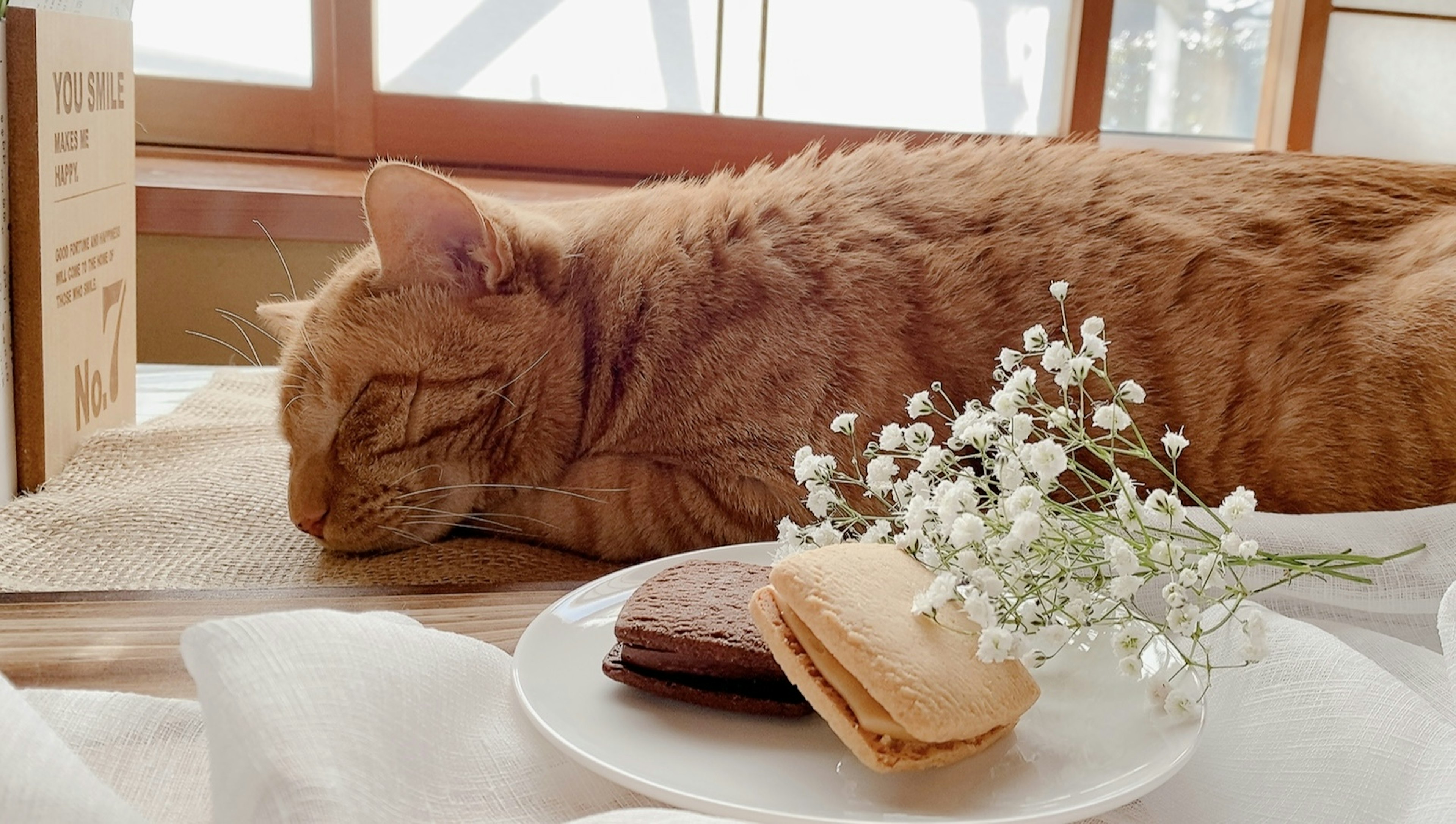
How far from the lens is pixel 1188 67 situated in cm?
289

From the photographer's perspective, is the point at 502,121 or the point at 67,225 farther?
the point at 502,121

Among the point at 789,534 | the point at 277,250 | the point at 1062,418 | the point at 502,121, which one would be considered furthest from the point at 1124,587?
the point at 502,121

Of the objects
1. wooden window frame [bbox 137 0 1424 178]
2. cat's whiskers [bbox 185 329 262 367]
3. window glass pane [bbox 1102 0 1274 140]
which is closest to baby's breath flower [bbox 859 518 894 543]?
cat's whiskers [bbox 185 329 262 367]

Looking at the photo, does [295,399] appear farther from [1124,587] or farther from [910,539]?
[1124,587]

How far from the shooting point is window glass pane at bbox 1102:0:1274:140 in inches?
112

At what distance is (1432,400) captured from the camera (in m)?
1.06

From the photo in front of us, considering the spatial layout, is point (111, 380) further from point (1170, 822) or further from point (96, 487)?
point (1170, 822)

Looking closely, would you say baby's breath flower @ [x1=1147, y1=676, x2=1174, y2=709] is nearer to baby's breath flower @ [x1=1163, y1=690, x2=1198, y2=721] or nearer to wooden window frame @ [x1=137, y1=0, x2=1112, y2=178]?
baby's breath flower @ [x1=1163, y1=690, x2=1198, y2=721]

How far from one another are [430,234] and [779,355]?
35cm

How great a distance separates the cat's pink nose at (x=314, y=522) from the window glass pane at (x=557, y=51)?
5.81ft

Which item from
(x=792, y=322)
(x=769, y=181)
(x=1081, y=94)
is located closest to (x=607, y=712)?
(x=792, y=322)

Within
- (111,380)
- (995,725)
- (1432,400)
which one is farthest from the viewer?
(111,380)

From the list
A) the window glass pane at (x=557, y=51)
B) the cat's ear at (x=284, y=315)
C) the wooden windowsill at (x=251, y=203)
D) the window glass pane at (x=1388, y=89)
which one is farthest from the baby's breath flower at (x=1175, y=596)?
the window glass pane at (x=1388, y=89)

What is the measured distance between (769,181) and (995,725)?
86 centimetres
